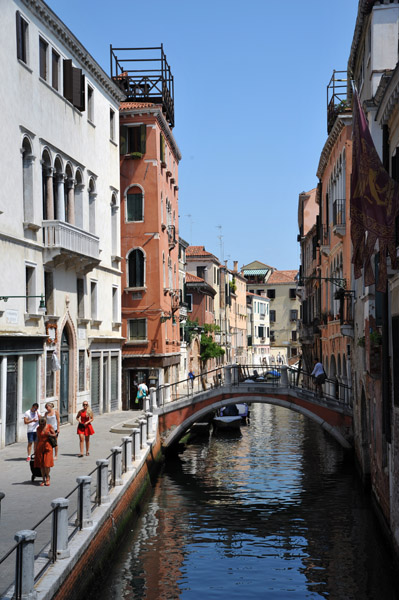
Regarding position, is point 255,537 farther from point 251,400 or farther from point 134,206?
point 134,206

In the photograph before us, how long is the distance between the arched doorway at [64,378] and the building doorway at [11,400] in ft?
15.3

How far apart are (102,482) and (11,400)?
316 inches

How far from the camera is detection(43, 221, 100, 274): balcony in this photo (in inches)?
950

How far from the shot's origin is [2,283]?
21.2 metres

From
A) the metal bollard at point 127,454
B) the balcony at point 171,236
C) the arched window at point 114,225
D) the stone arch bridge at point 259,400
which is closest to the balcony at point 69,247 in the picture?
Result: the arched window at point 114,225

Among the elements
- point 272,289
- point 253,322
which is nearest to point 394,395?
point 253,322

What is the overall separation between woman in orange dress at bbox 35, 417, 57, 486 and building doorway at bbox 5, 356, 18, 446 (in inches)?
230

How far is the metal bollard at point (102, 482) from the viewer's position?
545 inches

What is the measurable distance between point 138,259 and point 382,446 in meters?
22.3

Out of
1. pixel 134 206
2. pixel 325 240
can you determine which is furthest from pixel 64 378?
pixel 325 240

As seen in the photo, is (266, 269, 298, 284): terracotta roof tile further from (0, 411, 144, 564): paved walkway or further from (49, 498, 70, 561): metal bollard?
(49, 498, 70, 561): metal bollard

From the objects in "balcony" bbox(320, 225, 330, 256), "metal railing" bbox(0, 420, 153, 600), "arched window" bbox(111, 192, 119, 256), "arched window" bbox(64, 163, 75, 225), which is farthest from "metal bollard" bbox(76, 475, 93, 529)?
"balcony" bbox(320, 225, 330, 256)

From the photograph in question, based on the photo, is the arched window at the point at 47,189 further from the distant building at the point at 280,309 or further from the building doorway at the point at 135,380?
the distant building at the point at 280,309

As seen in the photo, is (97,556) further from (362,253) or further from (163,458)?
(163,458)
